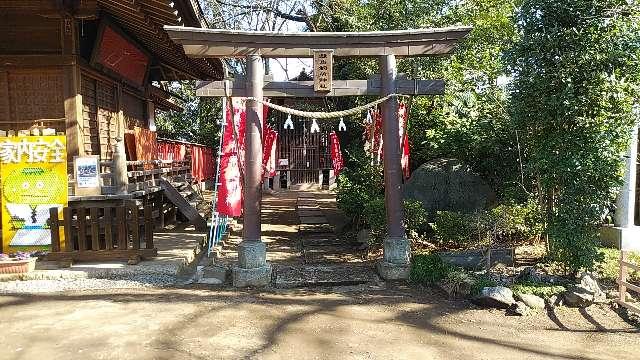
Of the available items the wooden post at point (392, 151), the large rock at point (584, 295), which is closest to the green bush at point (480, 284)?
the large rock at point (584, 295)

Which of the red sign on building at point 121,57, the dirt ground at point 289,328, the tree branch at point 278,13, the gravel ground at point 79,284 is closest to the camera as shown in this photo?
the dirt ground at point 289,328

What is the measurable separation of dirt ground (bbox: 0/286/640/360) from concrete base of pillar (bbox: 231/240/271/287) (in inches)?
15.4

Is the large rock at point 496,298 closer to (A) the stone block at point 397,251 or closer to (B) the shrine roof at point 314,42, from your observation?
(A) the stone block at point 397,251

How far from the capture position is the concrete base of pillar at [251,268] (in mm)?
7309

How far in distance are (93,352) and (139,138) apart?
814cm

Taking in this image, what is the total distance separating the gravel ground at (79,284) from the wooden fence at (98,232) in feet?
2.13

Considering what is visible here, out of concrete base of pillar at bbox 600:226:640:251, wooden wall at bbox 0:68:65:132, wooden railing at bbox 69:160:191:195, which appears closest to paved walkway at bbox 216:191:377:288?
wooden railing at bbox 69:160:191:195

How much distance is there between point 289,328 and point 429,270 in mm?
3003

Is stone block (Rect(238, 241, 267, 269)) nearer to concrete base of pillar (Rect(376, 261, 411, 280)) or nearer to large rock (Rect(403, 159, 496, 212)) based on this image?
concrete base of pillar (Rect(376, 261, 411, 280))

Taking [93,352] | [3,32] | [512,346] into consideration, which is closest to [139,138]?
[3,32]

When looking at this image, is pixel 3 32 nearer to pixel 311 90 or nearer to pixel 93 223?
pixel 93 223

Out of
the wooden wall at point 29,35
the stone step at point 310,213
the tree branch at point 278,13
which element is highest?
the tree branch at point 278,13

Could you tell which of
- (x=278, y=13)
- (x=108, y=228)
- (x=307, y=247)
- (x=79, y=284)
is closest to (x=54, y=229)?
(x=108, y=228)

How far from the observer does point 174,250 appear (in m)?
9.31
